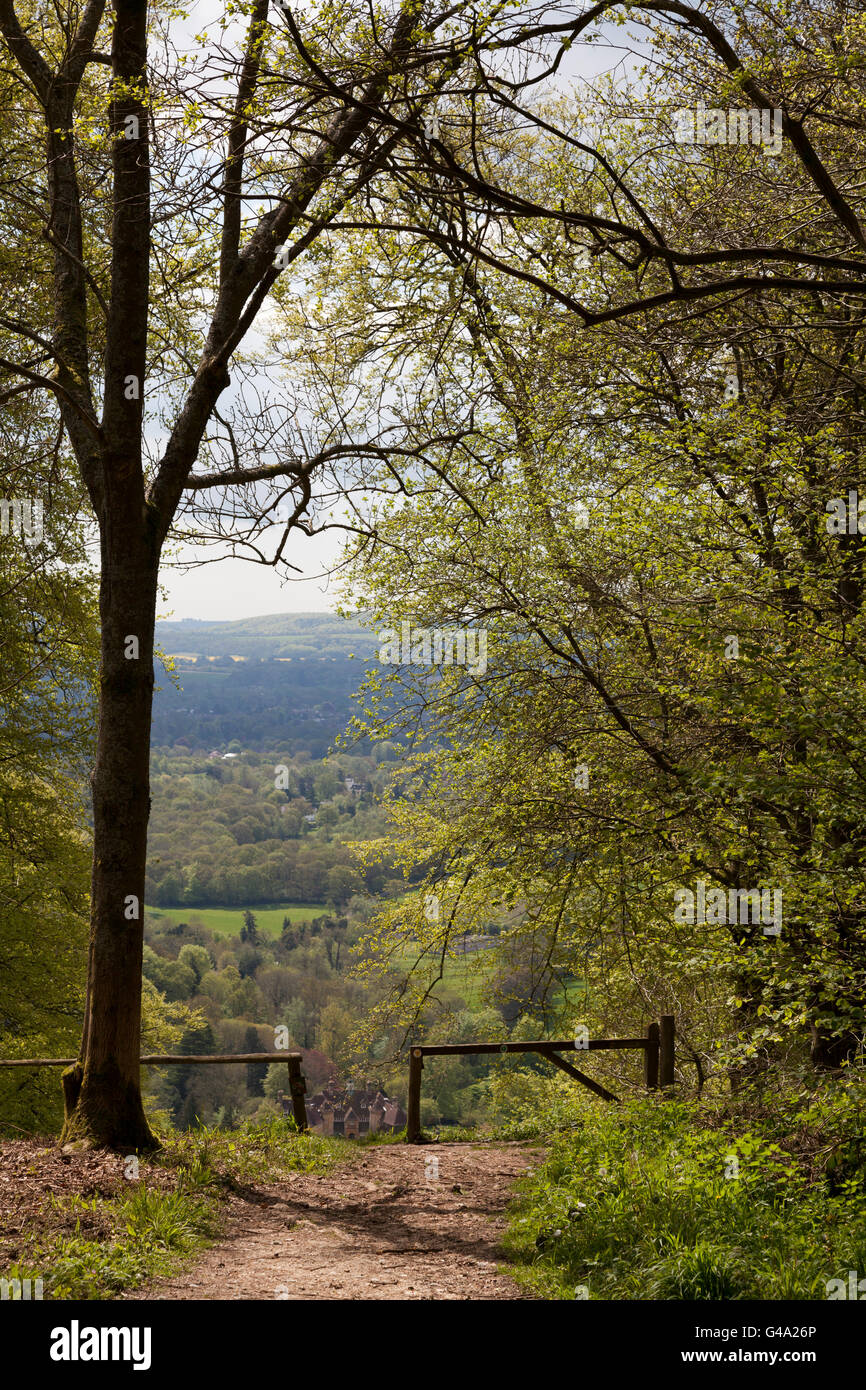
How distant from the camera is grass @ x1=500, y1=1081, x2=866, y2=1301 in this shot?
4523 mm

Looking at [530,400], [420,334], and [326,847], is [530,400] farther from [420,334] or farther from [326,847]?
[326,847]

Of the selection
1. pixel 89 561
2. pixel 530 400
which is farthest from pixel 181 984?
pixel 530 400

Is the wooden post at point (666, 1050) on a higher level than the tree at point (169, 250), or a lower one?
lower

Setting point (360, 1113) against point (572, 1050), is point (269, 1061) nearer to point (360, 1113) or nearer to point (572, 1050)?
point (572, 1050)

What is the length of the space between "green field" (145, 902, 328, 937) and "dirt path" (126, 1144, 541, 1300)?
72167 millimetres

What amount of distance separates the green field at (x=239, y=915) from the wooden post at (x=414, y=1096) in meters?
70.1

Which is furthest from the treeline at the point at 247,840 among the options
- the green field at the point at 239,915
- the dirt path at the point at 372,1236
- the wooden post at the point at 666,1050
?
the dirt path at the point at 372,1236

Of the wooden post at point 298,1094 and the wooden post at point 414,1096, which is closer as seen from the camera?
Result: the wooden post at point 298,1094

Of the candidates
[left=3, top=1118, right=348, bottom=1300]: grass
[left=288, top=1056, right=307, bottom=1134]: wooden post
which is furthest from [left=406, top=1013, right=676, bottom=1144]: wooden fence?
[left=3, top=1118, right=348, bottom=1300]: grass

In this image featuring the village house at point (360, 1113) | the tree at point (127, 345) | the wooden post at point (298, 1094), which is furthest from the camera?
the village house at point (360, 1113)

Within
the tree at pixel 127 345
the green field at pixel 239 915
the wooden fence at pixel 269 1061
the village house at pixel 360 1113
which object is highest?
the tree at pixel 127 345

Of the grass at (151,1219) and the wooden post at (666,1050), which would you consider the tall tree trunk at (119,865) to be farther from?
the wooden post at (666,1050)

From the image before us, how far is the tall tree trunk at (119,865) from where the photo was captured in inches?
277
